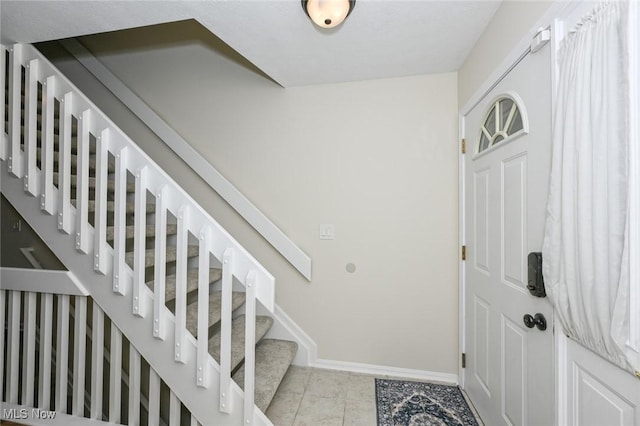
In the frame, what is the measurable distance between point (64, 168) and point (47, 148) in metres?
0.20

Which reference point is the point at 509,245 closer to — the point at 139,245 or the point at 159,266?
the point at 159,266

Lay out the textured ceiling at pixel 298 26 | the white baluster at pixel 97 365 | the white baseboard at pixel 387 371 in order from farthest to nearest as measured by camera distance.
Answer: the white baseboard at pixel 387 371
the white baluster at pixel 97 365
the textured ceiling at pixel 298 26

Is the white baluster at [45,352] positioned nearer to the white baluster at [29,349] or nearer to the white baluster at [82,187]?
the white baluster at [29,349]

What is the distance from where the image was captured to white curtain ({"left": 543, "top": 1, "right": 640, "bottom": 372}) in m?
0.74

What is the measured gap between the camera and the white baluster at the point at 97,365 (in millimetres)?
1623

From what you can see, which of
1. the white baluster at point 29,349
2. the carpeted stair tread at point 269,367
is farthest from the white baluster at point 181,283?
the white baluster at point 29,349

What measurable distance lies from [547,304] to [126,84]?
352 centimetres

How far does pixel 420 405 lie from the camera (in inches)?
69.4

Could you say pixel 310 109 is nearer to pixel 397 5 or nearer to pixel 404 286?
pixel 397 5

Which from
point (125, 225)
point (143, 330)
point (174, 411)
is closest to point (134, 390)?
point (174, 411)

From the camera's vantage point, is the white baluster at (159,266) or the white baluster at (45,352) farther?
the white baluster at (45,352)

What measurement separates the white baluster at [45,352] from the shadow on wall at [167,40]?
2.21 meters

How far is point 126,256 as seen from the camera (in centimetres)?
163

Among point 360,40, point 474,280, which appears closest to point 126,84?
point 360,40
